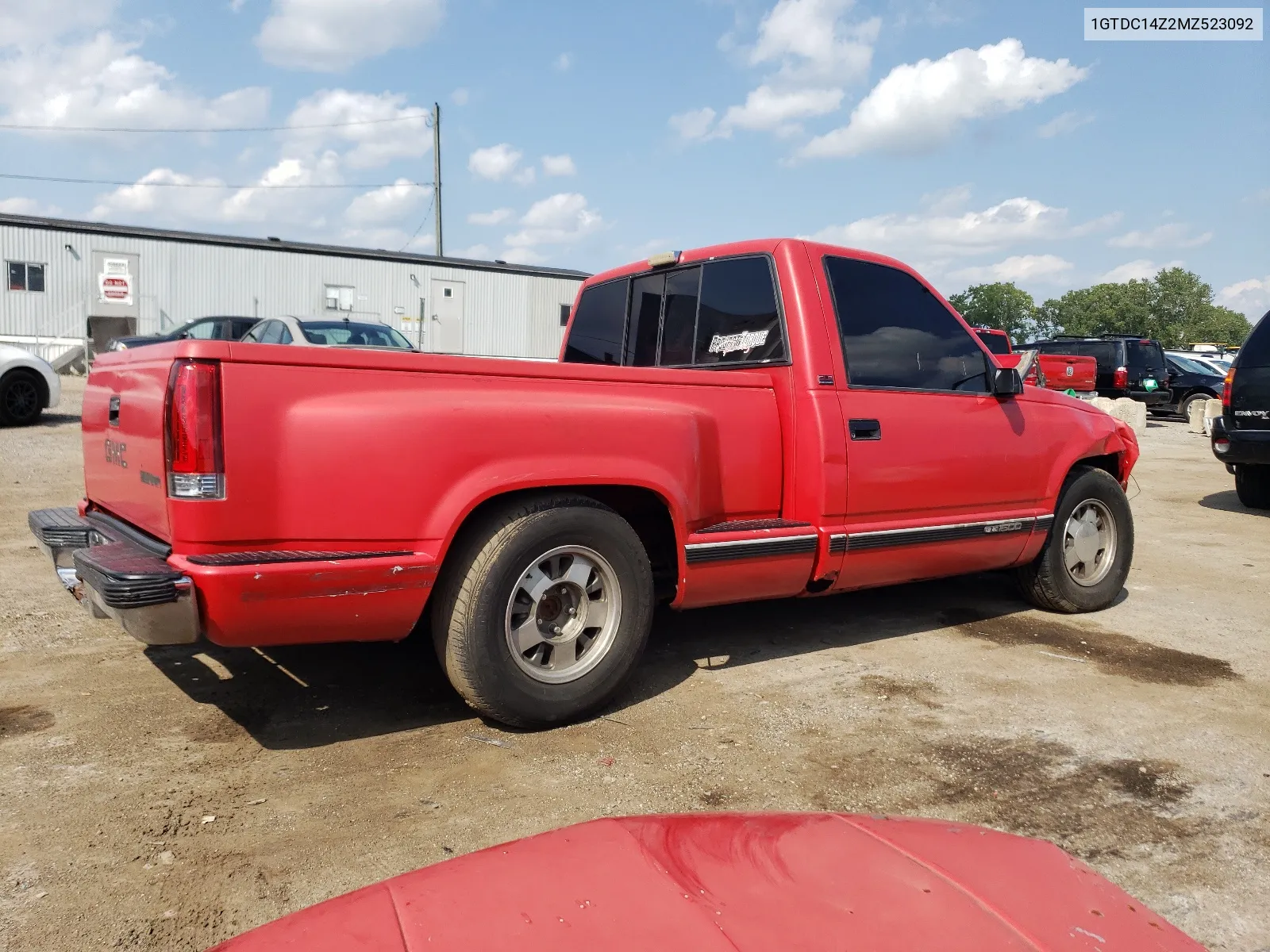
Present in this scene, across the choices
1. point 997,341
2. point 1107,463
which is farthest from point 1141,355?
point 1107,463

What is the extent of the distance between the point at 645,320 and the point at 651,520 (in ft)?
4.76

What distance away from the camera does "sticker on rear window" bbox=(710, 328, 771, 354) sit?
14.8 feet

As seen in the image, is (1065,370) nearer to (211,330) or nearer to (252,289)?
(211,330)

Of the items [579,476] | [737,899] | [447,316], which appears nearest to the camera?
[737,899]

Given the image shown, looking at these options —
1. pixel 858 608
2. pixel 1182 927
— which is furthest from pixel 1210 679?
pixel 1182 927

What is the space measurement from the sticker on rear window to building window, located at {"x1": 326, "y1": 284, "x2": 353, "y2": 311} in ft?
87.0

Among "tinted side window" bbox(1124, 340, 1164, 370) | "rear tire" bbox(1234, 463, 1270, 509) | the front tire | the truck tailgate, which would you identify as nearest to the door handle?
the front tire

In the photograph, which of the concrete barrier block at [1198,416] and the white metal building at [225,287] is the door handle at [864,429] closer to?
the concrete barrier block at [1198,416]

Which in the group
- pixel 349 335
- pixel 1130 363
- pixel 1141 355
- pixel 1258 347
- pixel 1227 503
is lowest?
pixel 1227 503

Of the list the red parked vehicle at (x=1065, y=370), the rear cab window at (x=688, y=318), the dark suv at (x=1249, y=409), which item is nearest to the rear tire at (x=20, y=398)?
the rear cab window at (x=688, y=318)

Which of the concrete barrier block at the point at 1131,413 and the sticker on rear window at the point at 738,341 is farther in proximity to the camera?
the concrete barrier block at the point at 1131,413

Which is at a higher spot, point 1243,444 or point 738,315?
point 738,315

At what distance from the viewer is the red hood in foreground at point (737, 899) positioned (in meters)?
1.25

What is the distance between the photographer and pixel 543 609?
3652mm
